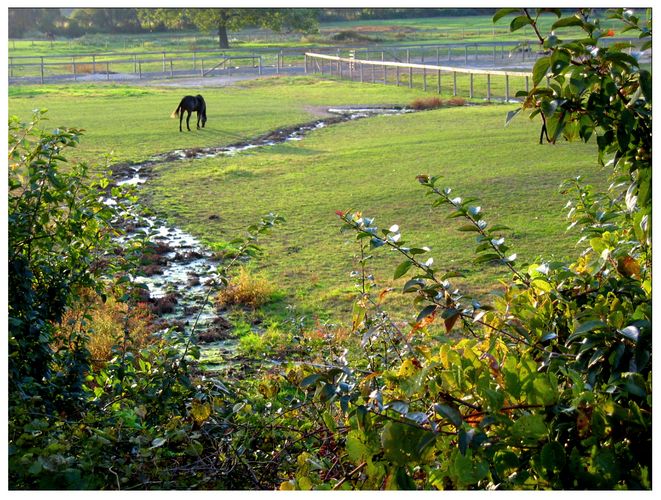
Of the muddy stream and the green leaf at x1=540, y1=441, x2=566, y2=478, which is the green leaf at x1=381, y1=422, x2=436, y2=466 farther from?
the muddy stream

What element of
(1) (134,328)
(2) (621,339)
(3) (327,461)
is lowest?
(1) (134,328)

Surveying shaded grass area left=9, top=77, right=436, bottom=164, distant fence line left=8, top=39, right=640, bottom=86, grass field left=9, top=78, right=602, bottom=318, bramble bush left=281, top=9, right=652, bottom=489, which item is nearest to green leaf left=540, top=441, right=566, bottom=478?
bramble bush left=281, top=9, right=652, bottom=489

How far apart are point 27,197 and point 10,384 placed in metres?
1.06

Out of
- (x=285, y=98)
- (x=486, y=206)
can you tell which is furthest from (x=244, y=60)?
(x=486, y=206)

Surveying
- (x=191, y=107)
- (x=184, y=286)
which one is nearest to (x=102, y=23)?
(x=191, y=107)

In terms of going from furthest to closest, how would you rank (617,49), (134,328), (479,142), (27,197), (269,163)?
1. (479,142)
2. (269,163)
3. (134,328)
4. (27,197)
5. (617,49)

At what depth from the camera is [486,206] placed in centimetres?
1155

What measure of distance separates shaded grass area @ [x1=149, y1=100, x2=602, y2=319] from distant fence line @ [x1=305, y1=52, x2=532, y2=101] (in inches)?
344

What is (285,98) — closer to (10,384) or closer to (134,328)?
(134,328)

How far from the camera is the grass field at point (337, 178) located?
9102 millimetres

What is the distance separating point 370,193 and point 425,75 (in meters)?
20.5

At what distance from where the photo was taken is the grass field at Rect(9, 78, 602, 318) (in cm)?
910

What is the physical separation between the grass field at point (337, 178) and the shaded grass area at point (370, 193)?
2 centimetres

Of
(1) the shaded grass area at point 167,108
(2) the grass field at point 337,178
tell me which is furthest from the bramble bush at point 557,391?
(1) the shaded grass area at point 167,108
